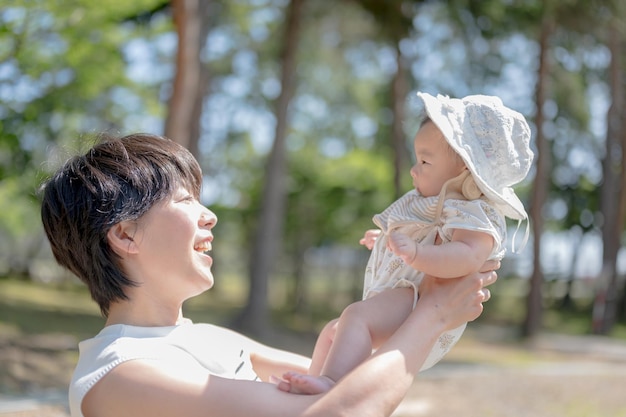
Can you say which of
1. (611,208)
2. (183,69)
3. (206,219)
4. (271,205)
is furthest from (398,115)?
(206,219)

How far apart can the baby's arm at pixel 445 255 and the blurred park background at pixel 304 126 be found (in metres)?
5.72

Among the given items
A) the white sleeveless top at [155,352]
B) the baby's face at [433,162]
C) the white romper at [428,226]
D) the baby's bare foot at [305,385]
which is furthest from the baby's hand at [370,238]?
the baby's bare foot at [305,385]

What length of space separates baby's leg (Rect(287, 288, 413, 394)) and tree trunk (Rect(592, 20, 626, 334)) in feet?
55.6

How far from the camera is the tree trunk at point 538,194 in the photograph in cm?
1562

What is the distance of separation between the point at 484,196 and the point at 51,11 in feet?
23.3

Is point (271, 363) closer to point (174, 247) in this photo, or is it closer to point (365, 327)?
point (365, 327)

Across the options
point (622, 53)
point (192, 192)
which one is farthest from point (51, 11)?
point (622, 53)

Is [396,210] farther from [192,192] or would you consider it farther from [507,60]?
[507,60]

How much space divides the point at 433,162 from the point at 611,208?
2014 centimetres

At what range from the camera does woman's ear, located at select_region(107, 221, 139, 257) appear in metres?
1.76

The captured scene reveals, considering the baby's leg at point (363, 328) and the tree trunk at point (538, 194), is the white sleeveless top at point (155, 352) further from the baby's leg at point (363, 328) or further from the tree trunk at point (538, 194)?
the tree trunk at point (538, 194)

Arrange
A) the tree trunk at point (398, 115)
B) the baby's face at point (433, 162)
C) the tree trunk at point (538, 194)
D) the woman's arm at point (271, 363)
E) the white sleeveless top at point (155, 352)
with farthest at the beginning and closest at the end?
the tree trunk at point (538, 194)
the tree trunk at point (398, 115)
the woman's arm at point (271, 363)
the baby's face at point (433, 162)
the white sleeveless top at point (155, 352)

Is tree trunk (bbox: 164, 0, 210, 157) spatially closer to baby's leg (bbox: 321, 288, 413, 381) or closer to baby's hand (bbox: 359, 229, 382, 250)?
baby's hand (bbox: 359, 229, 382, 250)

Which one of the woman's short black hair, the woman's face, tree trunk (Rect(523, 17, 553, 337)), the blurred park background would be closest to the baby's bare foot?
the woman's face
